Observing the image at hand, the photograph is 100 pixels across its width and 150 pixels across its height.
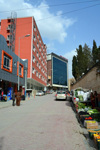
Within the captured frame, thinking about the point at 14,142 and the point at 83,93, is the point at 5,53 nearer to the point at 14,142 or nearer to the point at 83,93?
A: the point at 83,93

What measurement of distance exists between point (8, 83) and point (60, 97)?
33.8 feet

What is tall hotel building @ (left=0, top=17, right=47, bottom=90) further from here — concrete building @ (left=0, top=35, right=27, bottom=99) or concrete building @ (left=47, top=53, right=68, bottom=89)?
concrete building @ (left=47, top=53, right=68, bottom=89)

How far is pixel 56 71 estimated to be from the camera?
11212cm

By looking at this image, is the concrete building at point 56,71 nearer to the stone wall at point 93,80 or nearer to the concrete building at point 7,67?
the concrete building at point 7,67

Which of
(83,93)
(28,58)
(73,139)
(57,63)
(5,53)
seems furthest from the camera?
(57,63)

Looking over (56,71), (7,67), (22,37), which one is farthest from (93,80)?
(56,71)

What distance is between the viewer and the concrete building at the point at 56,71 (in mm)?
105600

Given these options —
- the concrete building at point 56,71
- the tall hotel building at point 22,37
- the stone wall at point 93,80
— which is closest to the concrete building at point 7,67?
the tall hotel building at point 22,37

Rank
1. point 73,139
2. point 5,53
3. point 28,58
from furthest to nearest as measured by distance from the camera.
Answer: point 28,58 → point 5,53 → point 73,139

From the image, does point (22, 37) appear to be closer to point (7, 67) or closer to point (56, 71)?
point (7, 67)

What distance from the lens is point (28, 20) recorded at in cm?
4175

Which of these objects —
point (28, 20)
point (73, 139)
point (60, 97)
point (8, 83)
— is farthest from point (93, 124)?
point (28, 20)

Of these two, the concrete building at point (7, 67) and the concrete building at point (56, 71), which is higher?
the concrete building at point (56, 71)

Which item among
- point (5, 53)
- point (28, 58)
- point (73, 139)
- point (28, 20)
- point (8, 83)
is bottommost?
point (73, 139)
